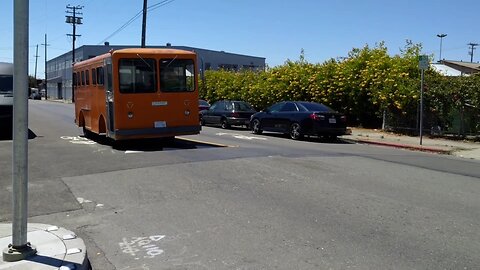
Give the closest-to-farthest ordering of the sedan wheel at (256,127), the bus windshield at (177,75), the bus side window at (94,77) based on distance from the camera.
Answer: the bus windshield at (177,75) < the bus side window at (94,77) < the sedan wheel at (256,127)

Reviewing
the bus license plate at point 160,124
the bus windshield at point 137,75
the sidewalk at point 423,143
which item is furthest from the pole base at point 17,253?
the sidewalk at point 423,143

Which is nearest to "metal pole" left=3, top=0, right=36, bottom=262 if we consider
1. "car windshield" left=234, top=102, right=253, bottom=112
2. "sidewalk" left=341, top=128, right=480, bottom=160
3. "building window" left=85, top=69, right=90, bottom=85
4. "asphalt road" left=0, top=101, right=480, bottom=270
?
"asphalt road" left=0, top=101, right=480, bottom=270

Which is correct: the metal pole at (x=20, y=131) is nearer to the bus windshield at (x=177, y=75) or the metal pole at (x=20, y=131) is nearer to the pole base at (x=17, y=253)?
the pole base at (x=17, y=253)

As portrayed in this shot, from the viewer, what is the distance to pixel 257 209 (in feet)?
24.6

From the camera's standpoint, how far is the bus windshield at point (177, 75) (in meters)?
14.8

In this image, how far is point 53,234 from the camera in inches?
230

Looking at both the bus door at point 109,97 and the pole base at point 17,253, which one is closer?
the pole base at point 17,253

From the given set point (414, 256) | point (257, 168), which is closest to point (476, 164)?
point (257, 168)

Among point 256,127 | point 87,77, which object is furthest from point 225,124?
point 87,77

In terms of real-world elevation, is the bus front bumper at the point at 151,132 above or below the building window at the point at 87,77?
below

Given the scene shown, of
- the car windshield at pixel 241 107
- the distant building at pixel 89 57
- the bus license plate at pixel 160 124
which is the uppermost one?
the distant building at pixel 89 57

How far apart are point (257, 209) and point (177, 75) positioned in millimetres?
Answer: 8373

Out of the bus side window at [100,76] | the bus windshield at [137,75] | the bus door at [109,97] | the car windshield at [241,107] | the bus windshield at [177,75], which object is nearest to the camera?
the bus windshield at [137,75]

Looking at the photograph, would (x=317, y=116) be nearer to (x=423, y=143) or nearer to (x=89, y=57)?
(x=423, y=143)
